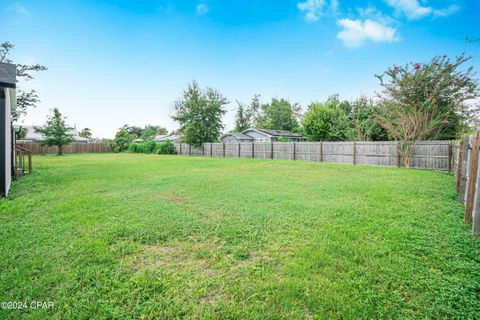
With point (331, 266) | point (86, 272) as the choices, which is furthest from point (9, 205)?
point (331, 266)

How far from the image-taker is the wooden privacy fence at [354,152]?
10.5 m

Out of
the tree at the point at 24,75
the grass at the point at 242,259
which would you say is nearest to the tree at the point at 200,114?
the tree at the point at 24,75

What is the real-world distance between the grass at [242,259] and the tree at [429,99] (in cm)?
792

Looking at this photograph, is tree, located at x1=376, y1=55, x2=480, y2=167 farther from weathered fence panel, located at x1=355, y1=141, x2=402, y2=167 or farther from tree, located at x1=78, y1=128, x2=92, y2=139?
tree, located at x1=78, y1=128, x2=92, y2=139

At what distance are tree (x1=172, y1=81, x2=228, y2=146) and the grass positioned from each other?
20.8m

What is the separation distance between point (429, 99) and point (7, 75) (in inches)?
653

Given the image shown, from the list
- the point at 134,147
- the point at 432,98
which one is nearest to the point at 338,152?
the point at 432,98

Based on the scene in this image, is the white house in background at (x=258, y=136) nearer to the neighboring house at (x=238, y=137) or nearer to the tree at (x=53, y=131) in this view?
the neighboring house at (x=238, y=137)

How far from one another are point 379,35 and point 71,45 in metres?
18.7

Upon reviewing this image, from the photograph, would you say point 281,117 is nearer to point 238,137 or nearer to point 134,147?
point 238,137

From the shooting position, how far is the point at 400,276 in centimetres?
219

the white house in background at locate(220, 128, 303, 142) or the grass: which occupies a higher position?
the white house in background at locate(220, 128, 303, 142)

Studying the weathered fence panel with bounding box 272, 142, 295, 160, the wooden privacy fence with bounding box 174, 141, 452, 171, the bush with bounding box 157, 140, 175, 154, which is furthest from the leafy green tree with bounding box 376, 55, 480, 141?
the bush with bounding box 157, 140, 175, 154

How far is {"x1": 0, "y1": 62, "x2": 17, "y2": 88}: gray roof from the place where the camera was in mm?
5148
